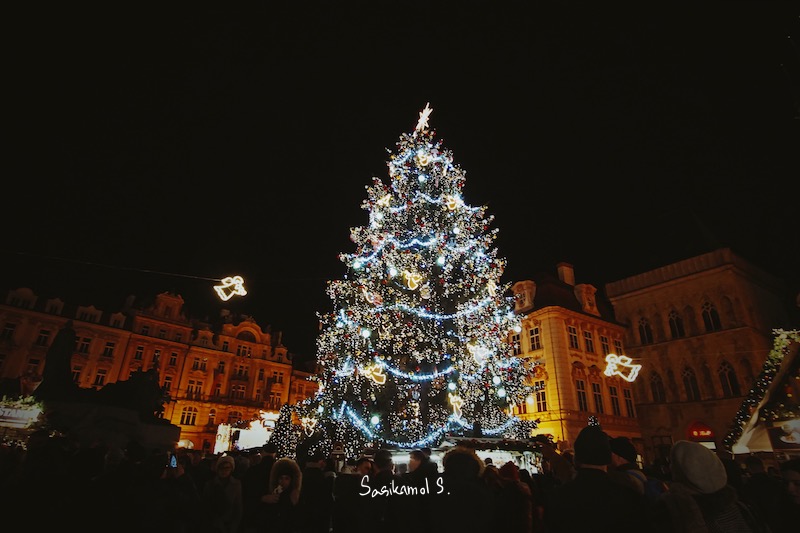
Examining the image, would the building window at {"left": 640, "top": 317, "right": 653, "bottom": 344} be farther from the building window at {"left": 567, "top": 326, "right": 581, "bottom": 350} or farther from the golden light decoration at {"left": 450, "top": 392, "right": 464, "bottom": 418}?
the golden light decoration at {"left": 450, "top": 392, "right": 464, "bottom": 418}

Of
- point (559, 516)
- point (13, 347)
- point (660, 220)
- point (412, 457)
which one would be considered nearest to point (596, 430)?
point (559, 516)

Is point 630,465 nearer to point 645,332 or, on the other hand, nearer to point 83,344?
point 645,332

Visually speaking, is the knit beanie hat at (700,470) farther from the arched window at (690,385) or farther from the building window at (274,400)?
the building window at (274,400)

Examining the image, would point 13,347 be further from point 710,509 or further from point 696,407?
point 696,407

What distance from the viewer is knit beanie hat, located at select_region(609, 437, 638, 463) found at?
4871mm

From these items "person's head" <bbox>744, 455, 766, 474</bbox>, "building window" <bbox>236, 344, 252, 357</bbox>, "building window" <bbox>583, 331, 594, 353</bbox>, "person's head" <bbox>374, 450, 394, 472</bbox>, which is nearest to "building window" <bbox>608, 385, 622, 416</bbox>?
"building window" <bbox>583, 331, 594, 353</bbox>

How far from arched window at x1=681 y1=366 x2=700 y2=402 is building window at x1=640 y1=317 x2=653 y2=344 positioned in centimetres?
296

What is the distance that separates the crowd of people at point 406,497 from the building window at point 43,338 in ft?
129

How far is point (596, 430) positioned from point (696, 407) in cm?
2993

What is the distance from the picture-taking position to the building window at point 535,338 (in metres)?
28.3

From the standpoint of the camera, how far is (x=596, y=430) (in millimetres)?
3094

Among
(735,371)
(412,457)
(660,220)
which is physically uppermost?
(660,220)

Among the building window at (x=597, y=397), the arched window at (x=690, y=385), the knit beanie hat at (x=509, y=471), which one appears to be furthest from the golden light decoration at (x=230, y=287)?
the arched window at (x=690, y=385)

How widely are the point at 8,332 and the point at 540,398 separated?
41.3m
